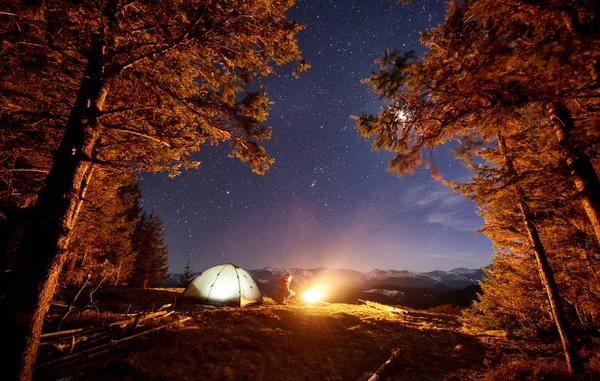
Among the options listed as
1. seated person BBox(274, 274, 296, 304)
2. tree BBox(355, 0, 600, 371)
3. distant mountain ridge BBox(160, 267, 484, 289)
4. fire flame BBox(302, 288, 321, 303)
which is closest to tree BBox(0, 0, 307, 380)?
tree BBox(355, 0, 600, 371)

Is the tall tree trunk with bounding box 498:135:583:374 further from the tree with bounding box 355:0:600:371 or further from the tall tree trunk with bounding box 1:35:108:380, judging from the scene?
the tall tree trunk with bounding box 1:35:108:380

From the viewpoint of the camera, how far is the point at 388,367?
24.5ft

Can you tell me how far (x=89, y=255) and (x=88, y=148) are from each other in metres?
20.0

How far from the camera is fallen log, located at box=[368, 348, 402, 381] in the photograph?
271 inches

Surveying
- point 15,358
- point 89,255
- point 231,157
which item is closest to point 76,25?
point 231,157

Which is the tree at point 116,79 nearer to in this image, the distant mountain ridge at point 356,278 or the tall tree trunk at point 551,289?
the tall tree trunk at point 551,289

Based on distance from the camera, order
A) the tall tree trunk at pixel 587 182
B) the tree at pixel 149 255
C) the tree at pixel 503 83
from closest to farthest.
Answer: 1. the tree at pixel 503 83
2. the tall tree trunk at pixel 587 182
3. the tree at pixel 149 255

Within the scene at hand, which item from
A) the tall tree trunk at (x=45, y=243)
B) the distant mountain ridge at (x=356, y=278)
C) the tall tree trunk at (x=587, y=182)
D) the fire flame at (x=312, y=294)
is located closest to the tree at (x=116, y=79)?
the tall tree trunk at (x=45, y=243)

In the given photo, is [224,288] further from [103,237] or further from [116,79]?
[103,237]

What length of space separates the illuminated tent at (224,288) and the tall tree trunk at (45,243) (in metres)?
9.29

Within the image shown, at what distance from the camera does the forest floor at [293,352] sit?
5.93 metres

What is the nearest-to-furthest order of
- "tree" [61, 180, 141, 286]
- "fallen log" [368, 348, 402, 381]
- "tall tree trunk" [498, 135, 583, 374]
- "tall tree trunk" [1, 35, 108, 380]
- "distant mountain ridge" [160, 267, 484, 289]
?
"tall tree trunk" [1, 35, 108, 380]
"tall tree trunk" [498, 135, 583, 374]
"fallen log" [368, 348, 402, 381]
"tree" [61, 180, 141, 286]
"distant mountain ridge" [160, 267, 484, 289]

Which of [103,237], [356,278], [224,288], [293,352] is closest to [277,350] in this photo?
[293,352]

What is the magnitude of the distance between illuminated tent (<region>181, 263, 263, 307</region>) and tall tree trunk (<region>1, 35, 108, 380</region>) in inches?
366
